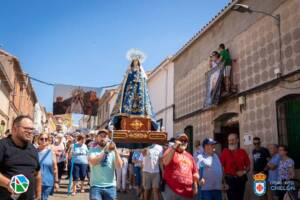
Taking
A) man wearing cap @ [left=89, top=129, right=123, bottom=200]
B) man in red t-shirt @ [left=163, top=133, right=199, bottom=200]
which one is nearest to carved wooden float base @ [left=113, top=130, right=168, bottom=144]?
man in red t-shirt @ [left=163, top=133, right=199, bottom=200]

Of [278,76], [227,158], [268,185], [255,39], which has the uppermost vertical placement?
[255,39]

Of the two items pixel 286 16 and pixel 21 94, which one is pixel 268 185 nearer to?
pixel 286 16

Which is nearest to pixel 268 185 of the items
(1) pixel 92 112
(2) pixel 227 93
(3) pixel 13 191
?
(2) pixel 227 93

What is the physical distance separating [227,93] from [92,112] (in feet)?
51.7

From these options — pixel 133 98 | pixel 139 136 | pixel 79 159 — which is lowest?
pixel 79 159

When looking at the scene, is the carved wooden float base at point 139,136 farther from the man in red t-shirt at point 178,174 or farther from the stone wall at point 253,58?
the man in red t-shirt at point 178,174

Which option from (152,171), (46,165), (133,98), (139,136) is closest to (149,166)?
(152,171)

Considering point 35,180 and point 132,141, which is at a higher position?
point 132,141

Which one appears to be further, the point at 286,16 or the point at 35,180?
the point at 286,16

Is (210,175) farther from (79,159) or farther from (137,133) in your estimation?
(79,159)

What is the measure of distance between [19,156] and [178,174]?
2548 mm

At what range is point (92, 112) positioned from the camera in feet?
85.5

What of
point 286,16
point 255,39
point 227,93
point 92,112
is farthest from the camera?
point 92,112

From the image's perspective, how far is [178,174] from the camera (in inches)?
218
